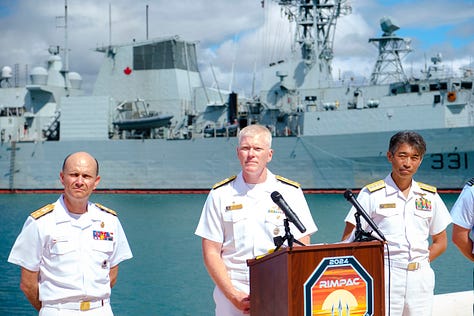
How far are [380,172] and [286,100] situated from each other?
16.3ft

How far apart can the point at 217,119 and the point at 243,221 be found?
78.8ft

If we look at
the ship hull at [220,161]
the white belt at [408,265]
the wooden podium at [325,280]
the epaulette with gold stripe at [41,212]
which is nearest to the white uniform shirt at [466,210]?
the white belt at [408,265]

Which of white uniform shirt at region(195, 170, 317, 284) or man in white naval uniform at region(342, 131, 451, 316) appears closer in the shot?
white uniform shirt at region(195, 170, 317, 284)

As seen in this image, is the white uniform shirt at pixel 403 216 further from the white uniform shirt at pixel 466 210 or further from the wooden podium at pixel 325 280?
the wooden podium at pixel 325 280

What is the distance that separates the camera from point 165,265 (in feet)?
37.7

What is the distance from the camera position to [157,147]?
86.0 feet

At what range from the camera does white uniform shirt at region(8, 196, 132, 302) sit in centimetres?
266

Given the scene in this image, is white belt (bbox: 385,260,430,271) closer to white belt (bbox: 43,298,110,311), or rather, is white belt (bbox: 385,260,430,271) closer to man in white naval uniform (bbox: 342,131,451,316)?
man in white naval uniform (bbox: 342,131,451,316)

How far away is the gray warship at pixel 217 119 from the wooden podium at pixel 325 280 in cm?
2080

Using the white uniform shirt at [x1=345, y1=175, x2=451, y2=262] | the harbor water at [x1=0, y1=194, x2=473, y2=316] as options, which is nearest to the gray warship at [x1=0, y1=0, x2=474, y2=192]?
the harbor water at [x1=0, y1=194, x2=473, y2=316]

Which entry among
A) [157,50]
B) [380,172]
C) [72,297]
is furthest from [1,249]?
[157,50]

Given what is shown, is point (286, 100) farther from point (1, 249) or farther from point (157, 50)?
point (1, 249)

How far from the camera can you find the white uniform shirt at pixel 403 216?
3123 millimetres

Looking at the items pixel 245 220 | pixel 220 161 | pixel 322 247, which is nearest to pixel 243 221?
pixel 245 220
